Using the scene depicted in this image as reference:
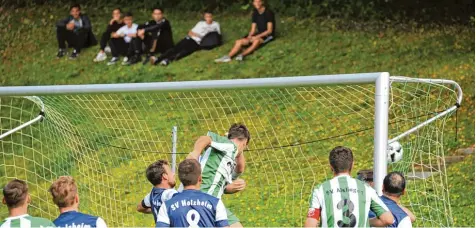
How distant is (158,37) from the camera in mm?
18031

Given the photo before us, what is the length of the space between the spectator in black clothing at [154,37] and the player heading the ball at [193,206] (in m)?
10.5

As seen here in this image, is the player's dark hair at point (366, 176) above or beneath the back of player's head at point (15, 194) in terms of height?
above

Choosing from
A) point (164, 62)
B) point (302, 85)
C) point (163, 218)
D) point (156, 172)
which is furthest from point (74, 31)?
point (163, 218)

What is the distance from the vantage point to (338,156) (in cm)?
752

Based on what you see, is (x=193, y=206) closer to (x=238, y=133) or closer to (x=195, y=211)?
(x=195, y=211)

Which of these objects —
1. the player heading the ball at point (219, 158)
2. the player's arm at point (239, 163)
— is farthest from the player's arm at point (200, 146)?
the player's arm at point (239, 163)

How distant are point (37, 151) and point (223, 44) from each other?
593cm

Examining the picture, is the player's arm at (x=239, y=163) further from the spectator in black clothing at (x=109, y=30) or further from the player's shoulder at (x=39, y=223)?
the spectator in black clothing at (x=109, y=30)

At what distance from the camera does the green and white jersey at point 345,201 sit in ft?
24.8

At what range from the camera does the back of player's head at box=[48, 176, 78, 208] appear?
24.0 ft

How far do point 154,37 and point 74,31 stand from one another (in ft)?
5.21

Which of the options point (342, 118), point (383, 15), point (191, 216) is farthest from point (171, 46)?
point (191, 216)

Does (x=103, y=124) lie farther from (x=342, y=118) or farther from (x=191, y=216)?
(x=191, y=216)

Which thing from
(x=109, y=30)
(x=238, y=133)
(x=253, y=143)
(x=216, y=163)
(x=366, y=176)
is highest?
(x=109, y=30)
